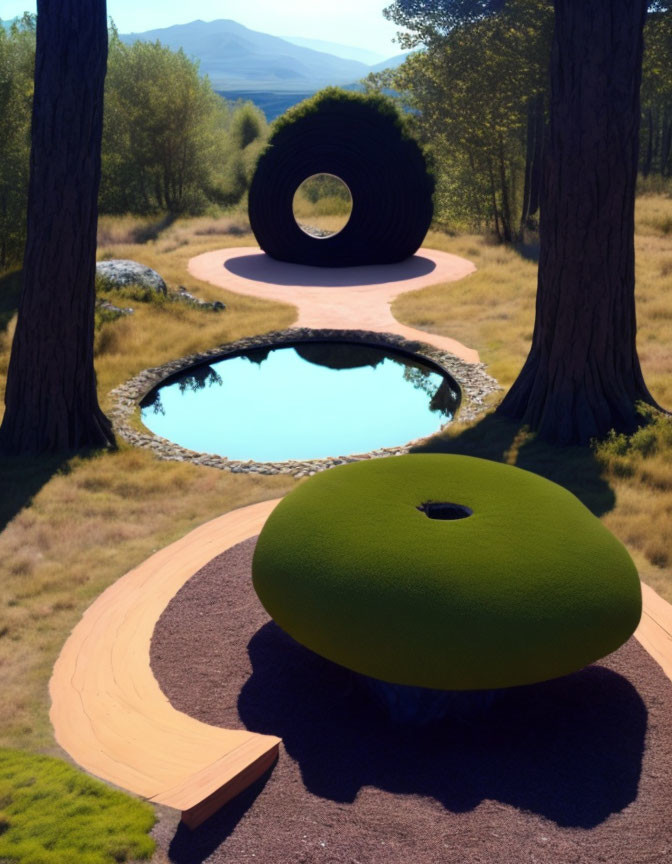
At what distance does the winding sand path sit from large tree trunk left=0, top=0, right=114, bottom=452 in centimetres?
302

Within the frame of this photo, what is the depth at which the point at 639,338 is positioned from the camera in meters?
14.2

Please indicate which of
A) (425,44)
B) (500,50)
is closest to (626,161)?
(500,50)

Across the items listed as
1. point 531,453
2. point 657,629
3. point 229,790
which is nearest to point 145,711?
point 229,790

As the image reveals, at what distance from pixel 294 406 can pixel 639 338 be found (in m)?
5.94

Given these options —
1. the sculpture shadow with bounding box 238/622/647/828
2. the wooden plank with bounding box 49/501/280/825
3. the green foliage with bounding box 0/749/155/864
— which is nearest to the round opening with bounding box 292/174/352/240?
the wooden plank with bounding box 49/501/280/825

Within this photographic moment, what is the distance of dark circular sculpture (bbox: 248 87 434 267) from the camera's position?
67.6ft

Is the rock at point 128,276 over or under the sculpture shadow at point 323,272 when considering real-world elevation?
under

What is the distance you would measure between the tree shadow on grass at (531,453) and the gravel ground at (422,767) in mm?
2983

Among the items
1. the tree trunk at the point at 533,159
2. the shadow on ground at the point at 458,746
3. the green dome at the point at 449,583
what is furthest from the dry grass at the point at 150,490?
the tree trunk at the point at 533,159

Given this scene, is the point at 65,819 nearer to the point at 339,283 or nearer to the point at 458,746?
the point at 458,746

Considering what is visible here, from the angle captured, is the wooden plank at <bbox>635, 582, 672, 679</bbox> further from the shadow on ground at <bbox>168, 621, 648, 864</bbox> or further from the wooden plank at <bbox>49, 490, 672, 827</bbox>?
the shadow on ground at <bbox>168, 621, 648, 864</bbox>

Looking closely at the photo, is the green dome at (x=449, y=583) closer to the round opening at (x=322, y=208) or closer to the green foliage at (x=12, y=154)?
the green foliage at (x=12, y=154)

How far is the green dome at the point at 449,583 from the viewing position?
5156 millimetres

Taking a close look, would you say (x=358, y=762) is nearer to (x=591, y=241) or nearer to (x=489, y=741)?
(x=489, y=741)
